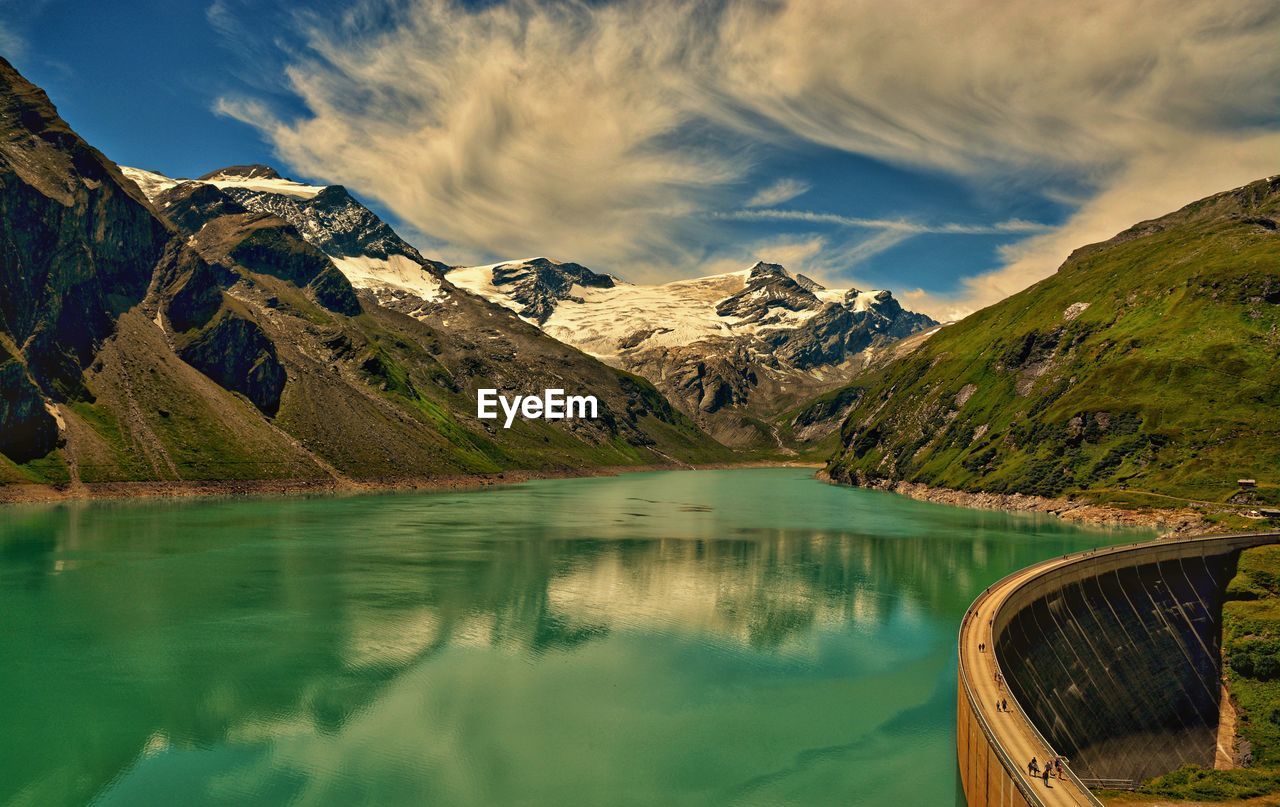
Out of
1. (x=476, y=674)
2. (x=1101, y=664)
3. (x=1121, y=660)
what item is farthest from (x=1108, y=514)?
(x=476, y=674)

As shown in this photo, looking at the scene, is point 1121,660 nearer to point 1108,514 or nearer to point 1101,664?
point 1101,664

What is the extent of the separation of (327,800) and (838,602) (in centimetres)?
6667

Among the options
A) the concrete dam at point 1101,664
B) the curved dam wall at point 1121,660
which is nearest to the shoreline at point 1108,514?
the concrete dam at point 1101,664

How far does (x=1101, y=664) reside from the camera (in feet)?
189

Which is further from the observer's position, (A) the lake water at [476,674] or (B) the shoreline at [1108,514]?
(B) the shoreline at [1108,514]

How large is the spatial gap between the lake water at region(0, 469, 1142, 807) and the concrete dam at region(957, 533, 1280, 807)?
713 centimetres

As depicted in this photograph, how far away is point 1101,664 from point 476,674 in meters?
51.7

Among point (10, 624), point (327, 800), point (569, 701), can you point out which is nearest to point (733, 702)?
point (569, 701)

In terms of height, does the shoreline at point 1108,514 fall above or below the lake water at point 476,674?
above

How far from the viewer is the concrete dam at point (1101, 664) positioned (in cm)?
3841

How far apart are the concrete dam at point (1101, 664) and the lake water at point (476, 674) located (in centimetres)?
713

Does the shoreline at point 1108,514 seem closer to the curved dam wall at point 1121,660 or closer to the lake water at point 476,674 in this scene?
the lake water at point 476,674

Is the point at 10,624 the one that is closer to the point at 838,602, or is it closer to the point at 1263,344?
the point at 838,602

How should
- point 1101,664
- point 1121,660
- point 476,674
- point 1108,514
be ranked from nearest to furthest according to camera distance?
point 1101,664 → point 1121,660 → point 476,674 → point 1108,514
